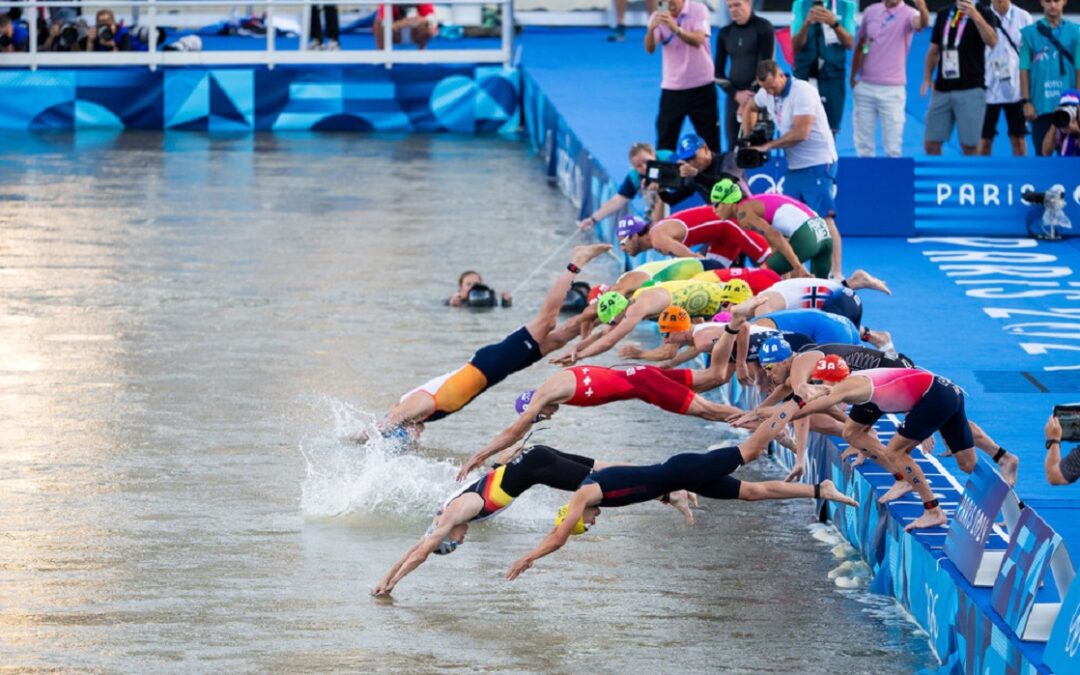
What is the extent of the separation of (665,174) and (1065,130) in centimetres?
525

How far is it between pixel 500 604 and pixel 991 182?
35.0ft

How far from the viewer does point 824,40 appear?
63.8ft

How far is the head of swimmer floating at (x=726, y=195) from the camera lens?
15.4 meters

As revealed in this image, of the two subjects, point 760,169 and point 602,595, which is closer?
point 602,595

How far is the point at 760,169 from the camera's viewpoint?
19312mm

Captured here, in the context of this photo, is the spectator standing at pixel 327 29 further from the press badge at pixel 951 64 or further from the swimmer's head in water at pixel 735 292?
the swimmer's head in water at pixel 735 292

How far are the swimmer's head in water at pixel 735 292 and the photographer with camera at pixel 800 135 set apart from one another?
2.26m

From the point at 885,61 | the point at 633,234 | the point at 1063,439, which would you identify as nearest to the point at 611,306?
the point at 633,234

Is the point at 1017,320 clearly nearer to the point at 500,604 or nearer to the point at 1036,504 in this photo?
the point at 1036,504

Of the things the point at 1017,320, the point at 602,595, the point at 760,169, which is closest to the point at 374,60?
the point at 760,169

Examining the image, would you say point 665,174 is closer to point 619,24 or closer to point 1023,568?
point 1023,568

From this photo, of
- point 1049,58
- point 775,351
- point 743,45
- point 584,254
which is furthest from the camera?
point 1049,58

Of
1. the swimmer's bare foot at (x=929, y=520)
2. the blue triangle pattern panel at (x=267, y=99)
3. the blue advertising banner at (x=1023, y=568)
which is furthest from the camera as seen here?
the blue triangle pattern panel at (x=267, y=99)

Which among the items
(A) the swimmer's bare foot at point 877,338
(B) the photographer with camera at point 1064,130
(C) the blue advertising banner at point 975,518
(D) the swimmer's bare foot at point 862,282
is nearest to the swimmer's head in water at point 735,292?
(A) the swimmer's bare foot at point 877,338
